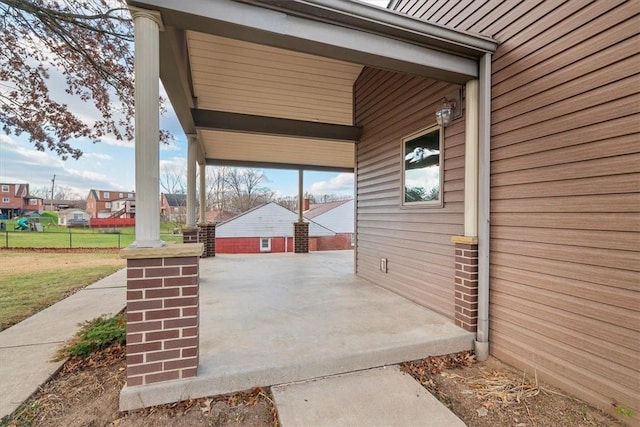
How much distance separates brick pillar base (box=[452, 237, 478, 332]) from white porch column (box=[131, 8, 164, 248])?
2.73 meters

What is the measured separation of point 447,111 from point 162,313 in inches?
130

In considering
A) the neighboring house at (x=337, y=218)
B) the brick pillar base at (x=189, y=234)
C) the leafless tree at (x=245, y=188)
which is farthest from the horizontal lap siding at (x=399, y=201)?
the leafless tree at (x=245, y=188)

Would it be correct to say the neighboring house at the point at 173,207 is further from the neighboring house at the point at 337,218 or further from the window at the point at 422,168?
the window at the point at 422,168

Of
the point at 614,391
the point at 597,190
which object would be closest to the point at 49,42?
the point at 597,190

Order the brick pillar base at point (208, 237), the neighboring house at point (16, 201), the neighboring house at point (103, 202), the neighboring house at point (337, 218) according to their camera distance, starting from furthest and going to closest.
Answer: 1. the neighboring house at point (103, 202)
2. the neighboring house at point (16, 201)
3. the neighboring house at point (337, 218)
4. the brick pillar base at point (208, 237)

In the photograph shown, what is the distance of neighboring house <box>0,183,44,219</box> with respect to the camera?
39.9m

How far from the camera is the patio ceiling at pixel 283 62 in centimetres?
226

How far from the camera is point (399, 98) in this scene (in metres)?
4.32

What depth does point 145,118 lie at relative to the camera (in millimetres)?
2037

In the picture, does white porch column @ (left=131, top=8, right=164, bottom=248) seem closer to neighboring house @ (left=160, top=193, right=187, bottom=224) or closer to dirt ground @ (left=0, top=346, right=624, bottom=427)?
dirt ground @ (left=0, top=346, right=624, bottom=427)

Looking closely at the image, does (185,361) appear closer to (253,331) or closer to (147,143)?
(253,331)

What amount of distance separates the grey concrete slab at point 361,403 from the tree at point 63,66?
201 inches

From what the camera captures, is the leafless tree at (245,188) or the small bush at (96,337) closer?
the small bush at (96,337)

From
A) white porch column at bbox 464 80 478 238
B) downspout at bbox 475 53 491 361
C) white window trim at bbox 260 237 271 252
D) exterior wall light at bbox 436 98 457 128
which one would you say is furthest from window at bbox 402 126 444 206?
white window trim at bbox 260 237 271 252
